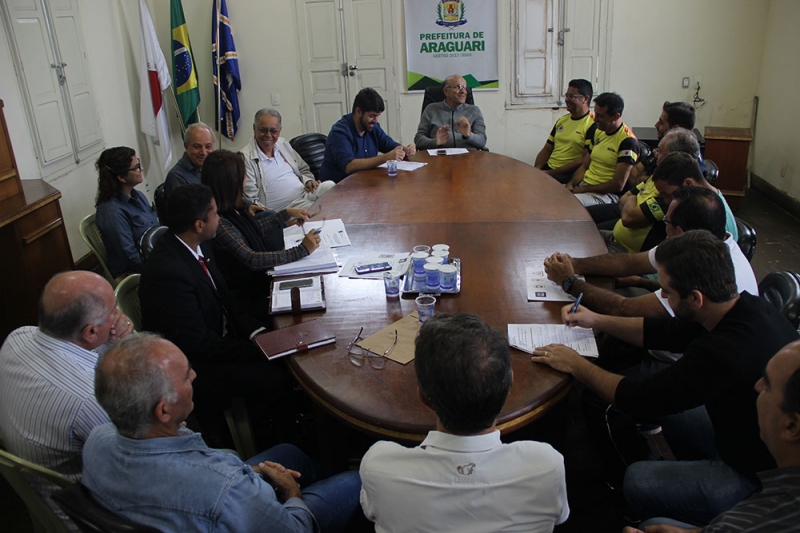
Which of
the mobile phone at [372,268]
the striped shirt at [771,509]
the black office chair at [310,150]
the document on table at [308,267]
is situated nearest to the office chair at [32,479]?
the document on table at [308,267]

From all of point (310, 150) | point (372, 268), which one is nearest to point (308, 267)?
point (372, 268)

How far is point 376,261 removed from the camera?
268cm

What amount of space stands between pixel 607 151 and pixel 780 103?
275cm

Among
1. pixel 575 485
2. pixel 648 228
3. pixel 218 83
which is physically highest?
pixel 218 83

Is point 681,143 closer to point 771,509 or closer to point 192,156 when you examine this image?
point 771,509

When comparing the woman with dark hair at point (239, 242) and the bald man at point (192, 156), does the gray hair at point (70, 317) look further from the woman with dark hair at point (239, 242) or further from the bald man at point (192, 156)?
the bald man at point (192, 156)

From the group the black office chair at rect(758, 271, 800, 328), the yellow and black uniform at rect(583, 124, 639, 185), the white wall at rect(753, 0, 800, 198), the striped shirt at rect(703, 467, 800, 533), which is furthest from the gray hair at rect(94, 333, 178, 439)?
the white wall at rect(753, 0, 800, 198)

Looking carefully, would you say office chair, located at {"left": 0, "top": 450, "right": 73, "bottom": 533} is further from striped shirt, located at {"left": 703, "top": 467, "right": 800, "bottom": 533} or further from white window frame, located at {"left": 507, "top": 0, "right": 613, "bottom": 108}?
white window frame, located at {"left": 507, "top": 0, "right": 613, "bottom": 108}

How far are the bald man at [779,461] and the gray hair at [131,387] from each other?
1.24m

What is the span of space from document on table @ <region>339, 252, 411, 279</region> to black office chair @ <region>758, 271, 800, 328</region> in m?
1.36

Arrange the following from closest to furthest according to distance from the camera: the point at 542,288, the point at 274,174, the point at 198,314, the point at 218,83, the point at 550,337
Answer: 1. the point at 550,337
2. the point at 198,314
3. the point at 542,288
4. the point at 274,174
5. the point at 218,83

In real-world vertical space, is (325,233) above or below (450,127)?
below

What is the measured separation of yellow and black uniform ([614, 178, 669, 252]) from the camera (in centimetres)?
292

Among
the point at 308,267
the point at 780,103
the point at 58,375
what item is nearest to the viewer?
the point at 58,375
